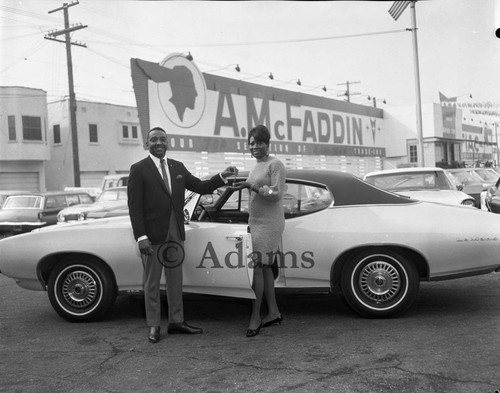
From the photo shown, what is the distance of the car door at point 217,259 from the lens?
487cm

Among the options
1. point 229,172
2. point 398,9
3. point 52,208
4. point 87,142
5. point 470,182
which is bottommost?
point 52,208

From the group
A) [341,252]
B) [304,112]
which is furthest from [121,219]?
[304,112]

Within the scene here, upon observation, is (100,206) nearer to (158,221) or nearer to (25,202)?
(25,202)

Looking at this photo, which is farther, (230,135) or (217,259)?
(230,135)

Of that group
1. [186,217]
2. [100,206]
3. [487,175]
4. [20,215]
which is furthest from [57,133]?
[186,217]

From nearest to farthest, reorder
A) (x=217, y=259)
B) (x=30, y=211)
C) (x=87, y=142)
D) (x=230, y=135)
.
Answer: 1. (x=217, y=259)
2. (x=30, y=211)
3. (x=230, y=135)
4. (x=87, y=142)

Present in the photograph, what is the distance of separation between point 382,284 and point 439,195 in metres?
4.23

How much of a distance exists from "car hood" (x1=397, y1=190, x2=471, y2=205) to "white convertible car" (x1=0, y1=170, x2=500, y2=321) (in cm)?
343

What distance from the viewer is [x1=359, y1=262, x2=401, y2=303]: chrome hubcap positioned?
4.97 metres

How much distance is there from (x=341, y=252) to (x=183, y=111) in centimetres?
1217

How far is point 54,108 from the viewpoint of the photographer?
3459 centimetres

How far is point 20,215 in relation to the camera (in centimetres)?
1507

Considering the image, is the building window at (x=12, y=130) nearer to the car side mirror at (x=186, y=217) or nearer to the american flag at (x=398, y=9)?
the car side mirror at (x=186, y=217)

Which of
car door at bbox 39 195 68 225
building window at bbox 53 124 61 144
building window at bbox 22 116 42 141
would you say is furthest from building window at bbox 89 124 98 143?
car door at bbox 39 195 68 225
